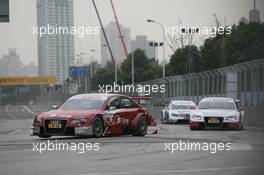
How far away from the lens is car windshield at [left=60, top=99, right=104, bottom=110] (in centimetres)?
2177

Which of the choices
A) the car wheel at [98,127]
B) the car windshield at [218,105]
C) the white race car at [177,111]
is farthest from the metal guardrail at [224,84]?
the car wheel at [98,127]

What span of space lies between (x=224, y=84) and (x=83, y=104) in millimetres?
19825

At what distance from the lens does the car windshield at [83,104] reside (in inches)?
857

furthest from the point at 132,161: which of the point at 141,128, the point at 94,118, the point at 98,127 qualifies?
the point at 141,128

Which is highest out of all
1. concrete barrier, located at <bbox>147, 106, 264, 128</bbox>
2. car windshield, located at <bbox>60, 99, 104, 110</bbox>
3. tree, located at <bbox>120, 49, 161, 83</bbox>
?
tree, located at <bbox>120, 49, 161, 83</bbox>

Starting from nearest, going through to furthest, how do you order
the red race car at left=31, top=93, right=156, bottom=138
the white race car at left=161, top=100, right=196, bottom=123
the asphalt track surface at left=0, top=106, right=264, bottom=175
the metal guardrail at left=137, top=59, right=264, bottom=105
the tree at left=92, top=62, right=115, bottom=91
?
the asphalt track surface at left=0, top=106, right=264, bottom=175 → the red race car at left=31, top=93, right=156, bottom=138 → the metal guardrail at left=137, top=59, right=264, bottom=105 → the white race car at left=161, top=100, right=196, bottom=123 → the tree at left=92, top=62, right=115, bottom=91

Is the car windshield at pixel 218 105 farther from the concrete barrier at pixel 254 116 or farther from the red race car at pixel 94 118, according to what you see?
the red race car at pixel 94 118

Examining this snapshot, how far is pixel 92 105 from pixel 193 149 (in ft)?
21.9

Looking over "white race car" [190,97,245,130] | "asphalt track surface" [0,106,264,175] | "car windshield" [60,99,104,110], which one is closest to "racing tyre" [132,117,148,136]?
"car windshield" [60,99,104,110]

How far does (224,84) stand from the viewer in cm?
4075

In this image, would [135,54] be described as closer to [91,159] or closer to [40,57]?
[40,57]

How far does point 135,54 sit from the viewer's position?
362 ft

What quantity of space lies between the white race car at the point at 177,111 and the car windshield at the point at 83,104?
638 inches

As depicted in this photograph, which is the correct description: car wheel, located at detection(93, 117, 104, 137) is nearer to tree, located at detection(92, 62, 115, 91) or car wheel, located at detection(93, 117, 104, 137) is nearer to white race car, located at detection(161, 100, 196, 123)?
white race car, located at detection(161, 100, 196, 123)
